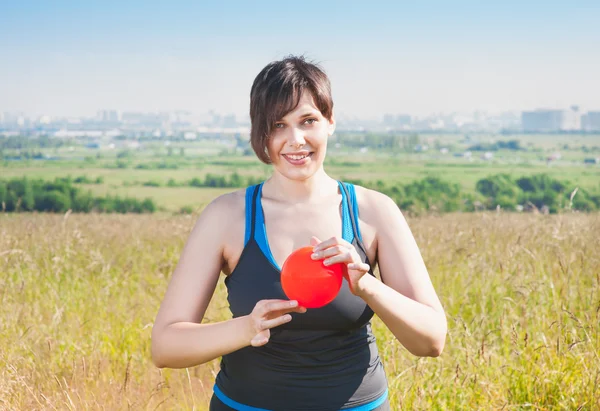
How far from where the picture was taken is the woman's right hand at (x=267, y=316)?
59.6 inches

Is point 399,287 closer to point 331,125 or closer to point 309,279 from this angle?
point 309,279

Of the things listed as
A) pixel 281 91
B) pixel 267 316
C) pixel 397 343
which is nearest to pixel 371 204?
pixel 281 91

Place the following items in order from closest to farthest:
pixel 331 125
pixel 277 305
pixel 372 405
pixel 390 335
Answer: pixel 277 305 → pixel 372 405 → pixel 331 125 → pixel 390 335

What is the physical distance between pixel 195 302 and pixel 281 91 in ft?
2.11

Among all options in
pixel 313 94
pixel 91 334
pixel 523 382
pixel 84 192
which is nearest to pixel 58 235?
pixel 91 334

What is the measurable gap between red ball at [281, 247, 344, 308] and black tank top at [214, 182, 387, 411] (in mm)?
179

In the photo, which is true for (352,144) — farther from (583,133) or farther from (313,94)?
(313,94)

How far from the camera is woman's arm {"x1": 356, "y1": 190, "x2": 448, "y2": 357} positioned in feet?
5.56

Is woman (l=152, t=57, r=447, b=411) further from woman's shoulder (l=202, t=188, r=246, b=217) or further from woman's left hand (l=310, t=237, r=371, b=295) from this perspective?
woman's left hand (l=310, t=237, r=371, b=295)

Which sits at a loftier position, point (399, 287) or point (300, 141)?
point (300, 141)

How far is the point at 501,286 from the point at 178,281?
11.2ft

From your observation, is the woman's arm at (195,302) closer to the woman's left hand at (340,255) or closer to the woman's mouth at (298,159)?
the woman's mouth at (298,159)

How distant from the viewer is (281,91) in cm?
180

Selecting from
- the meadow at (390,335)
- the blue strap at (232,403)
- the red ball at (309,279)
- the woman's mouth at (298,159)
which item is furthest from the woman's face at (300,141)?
the meadow at (390,335)
